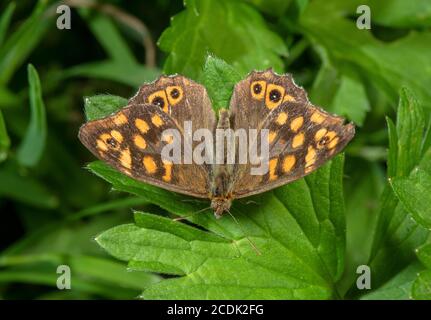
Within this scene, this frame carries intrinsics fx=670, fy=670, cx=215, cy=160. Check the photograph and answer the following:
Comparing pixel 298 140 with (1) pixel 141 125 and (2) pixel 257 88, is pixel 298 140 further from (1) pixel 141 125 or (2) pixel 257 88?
(1) pixel 141 125

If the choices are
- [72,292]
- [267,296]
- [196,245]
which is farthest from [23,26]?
[267,296]

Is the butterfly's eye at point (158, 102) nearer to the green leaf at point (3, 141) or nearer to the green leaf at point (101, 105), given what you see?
the green leaf at point (101, 105)

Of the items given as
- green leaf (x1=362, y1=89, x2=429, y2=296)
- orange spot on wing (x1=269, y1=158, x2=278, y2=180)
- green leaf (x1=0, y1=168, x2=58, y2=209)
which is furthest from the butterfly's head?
green leaf (x1=0, y1=168, x2=58, y2=209)

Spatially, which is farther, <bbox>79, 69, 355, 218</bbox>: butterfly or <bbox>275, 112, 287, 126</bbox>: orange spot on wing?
<bbox>275, 112, 287, 126</bbox>: orange spot on wing

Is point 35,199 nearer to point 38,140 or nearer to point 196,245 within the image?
point 38,140

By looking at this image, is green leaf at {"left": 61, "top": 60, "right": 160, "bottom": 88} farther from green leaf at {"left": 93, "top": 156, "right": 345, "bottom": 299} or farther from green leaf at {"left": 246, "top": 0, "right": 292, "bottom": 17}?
green leaf at {"left": 93, "top": 156, "right": 345, "bottom": 299}

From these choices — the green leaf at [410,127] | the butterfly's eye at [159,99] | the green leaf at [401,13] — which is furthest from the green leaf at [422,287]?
the green leaf at [401,13]
